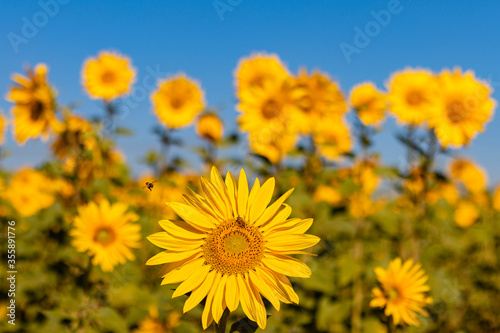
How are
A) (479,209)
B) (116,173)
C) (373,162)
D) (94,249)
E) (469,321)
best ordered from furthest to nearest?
(479,209), (469,321), (116,173), (373,162), (94,249)

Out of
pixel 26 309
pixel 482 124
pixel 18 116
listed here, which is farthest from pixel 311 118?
pixel 26 309

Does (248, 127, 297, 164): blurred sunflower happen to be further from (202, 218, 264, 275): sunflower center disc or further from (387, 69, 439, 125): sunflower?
(202, 218, 264, 275): sunflower center disc

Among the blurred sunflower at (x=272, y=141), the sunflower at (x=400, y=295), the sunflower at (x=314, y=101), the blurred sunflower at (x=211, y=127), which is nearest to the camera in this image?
the sunflower at (x=400, y=295)

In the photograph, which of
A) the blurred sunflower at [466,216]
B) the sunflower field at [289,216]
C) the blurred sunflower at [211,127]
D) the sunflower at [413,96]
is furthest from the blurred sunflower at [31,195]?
the blurred sunflower at [466,216]

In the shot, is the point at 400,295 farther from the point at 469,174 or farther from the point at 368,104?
the point at 469,174

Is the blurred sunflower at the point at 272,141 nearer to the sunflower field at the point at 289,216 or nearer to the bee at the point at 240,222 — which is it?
the sunflower field at the point at 289,216

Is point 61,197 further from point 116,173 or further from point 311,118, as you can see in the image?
point 311,118

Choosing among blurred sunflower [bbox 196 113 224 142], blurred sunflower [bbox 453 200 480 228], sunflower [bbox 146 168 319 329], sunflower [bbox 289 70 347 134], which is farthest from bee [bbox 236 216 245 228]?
blurred sunflower [bbox 453 200 480 228]
